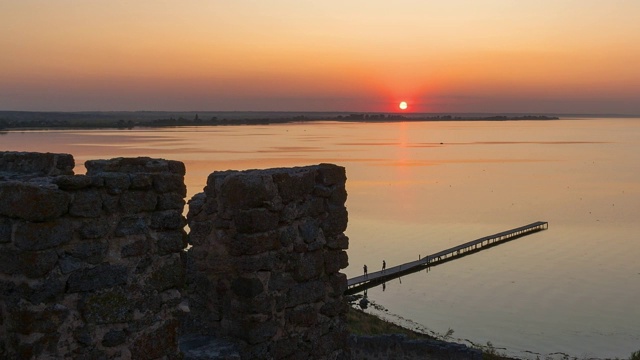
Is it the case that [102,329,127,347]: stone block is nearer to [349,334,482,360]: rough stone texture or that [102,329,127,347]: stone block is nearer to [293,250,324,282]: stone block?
[293,250,324,282]: stone block

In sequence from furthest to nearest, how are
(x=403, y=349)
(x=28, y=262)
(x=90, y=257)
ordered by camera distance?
(x=403, y=349), (x=90, y=257), (x=28, y=262)

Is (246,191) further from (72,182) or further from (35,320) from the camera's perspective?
(35,320)

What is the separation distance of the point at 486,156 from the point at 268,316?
98.9 m

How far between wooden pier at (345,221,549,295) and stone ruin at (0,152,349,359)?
20.9 m

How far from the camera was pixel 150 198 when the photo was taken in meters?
4.04

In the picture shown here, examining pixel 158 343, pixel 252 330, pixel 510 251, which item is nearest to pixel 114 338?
pixel 158 343

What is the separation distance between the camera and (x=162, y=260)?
13.5 feet

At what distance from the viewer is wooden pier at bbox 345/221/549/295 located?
2916 cm

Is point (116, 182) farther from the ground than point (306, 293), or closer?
farther from the ground

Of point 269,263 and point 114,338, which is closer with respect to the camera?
point 114,338

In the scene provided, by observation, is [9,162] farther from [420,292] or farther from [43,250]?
[420,292]

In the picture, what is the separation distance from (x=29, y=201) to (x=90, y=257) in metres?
0.46

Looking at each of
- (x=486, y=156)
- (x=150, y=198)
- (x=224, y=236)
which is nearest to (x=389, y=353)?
(x=224, y=236)

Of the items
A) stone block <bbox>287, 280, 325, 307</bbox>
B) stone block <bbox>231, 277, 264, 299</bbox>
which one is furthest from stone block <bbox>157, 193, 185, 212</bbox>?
stone block <bbox>287, 280, 325, 307</bbox>
